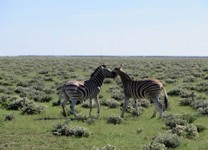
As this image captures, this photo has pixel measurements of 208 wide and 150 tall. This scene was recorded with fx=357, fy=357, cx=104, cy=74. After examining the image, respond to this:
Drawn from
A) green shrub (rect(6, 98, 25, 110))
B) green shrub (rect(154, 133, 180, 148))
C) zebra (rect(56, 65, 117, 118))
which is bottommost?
green shrub (rect(6, 98, 25, 110))

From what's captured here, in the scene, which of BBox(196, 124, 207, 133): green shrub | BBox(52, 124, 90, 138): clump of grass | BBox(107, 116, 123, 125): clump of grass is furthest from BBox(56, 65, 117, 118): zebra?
BBox(196, 124, 207, 133): green shrub

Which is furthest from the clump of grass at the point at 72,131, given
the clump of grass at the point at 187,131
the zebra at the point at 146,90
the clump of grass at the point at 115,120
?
the zebra at the point at 146,90

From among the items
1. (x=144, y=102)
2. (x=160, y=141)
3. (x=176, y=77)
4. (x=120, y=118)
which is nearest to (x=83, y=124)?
(x=120, y=118)

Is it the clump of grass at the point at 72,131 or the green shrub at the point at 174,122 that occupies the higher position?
the green shrub at the point at 174,122

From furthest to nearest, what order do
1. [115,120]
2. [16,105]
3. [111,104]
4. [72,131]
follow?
[111,104]
[16,105]
[115,120]
[72,131]

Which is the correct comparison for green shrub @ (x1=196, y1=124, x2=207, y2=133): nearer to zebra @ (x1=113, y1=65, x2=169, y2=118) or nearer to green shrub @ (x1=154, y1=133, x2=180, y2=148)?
green shrub @ (x1=154, y1=133, x2=180, y2=148)

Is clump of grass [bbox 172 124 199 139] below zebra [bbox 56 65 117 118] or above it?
below

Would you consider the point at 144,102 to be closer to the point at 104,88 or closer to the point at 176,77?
the point at 104,88

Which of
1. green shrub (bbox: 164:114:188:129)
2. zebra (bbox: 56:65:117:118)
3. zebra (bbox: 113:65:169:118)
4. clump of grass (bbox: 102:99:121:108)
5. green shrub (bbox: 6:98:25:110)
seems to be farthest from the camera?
clump of grass (bbox: 102:99:121:108)

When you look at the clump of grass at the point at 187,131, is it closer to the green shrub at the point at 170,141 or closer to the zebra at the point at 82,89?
the green shrub at the point at 170,141

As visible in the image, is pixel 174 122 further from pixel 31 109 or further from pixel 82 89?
pixel 31 109

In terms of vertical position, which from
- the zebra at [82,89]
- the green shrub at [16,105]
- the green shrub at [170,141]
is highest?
the zebra at [82,89]

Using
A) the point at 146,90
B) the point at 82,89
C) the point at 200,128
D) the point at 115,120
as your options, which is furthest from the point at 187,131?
the point at 82,89

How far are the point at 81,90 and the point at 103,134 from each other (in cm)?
368
